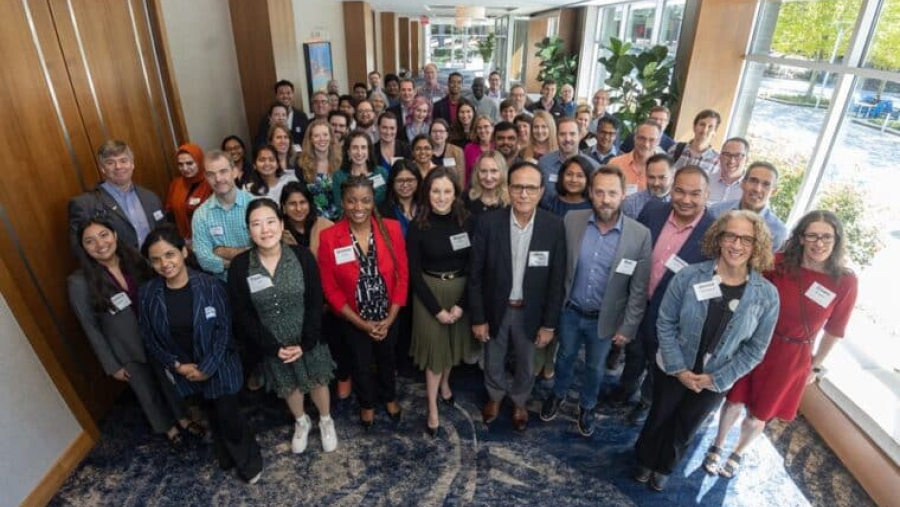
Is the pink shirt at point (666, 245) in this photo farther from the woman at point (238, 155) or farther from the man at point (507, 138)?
the woman at point (238, 155)

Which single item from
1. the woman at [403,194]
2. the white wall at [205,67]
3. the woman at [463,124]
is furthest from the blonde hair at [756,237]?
the white wall at [205,67]

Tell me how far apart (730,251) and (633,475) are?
4.76ft

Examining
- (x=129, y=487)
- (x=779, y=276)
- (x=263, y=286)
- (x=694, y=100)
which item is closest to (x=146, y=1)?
(x=263, y=286)

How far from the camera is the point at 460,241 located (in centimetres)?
258

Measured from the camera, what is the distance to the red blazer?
2527 millimetres

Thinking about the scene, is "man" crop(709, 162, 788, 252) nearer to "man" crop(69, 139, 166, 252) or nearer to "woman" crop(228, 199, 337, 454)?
"woman" crop(228, 199, 337, 454)

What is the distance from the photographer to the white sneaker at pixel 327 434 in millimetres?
2816

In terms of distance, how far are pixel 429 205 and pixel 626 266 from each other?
1109mm

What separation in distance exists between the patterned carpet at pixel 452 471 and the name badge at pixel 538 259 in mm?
1190

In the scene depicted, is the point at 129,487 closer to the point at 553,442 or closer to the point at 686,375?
the point at 553,442

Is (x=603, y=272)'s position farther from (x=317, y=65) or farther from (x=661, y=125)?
A: (x=317, y=65)

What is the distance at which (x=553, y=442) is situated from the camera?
9.48 feet

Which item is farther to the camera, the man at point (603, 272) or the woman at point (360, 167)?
the woman at point (360, 167)

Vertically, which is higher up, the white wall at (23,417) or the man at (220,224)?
the man at (220,224)
